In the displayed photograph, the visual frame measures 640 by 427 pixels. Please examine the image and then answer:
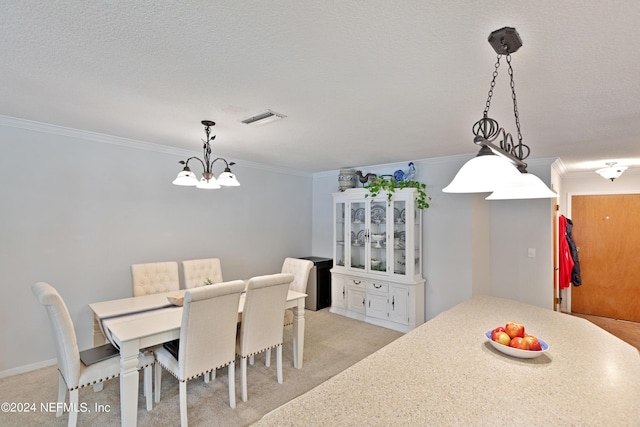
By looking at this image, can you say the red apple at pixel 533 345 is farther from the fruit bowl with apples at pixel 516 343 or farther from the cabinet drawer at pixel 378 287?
the cabinet drawer at pixel 378 287

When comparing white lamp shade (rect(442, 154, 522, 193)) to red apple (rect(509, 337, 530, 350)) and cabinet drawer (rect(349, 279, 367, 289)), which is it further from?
cabinet drawer (rect(349, 279, 367, 289))

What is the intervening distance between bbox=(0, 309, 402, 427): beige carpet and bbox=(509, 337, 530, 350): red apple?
1809 millimetres

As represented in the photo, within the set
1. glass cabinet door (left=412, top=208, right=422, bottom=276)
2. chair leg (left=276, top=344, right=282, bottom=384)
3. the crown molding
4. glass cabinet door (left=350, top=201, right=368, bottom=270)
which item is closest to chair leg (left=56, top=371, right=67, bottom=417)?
chair leg (left=276, top=344, right=282, bottom=384)

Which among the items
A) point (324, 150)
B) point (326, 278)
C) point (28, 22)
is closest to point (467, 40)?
point (28, 22)

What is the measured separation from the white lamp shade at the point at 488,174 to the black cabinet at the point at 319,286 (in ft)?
12.6

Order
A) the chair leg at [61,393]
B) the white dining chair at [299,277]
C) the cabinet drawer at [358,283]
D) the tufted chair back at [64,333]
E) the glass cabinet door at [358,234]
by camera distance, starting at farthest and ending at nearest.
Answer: the glass cabinet door at [358,234], the cabinet drawer at [358,283], the white dining chair at [299,277], the chair leg at [61,393], the tufted chair back at [64,333]

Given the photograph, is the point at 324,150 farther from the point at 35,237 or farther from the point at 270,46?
the point at 35,237

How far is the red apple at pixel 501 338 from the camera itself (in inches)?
61.2

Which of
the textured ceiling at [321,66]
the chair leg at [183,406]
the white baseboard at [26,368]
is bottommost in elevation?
the white baseboard at [26,368]

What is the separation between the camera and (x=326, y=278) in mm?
5141

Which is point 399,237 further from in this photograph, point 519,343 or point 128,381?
point 128,381

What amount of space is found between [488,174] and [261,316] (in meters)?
2.04

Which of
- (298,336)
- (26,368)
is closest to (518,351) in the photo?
(298,336)


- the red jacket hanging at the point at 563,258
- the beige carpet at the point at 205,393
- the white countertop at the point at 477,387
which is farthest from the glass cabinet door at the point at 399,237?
the white countertop at the point at 477,387
